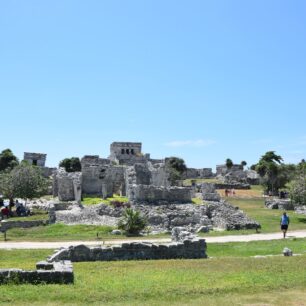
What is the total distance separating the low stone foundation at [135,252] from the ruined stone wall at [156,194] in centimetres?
1878

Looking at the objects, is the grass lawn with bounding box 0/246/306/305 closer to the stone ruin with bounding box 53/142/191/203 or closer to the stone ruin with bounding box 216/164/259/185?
the stone ruin with bounding box 53/142/191/203

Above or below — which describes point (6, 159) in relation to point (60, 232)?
above

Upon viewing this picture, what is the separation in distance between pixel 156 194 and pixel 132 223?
8414mm

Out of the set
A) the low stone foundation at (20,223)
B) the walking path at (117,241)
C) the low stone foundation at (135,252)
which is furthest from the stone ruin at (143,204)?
the low stone foundation at (135,252)

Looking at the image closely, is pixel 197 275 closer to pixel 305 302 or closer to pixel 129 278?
pixel 129 278

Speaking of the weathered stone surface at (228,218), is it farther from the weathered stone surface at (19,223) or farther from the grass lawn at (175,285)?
the grass lawn at (175,285)

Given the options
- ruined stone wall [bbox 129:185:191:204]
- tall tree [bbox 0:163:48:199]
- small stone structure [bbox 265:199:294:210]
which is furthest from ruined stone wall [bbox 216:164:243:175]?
ruined stone wall [bbox 129:185:191:204]

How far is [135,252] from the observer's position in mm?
20312

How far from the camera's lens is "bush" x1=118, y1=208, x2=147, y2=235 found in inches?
1270

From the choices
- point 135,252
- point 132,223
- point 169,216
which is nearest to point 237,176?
point 169,216

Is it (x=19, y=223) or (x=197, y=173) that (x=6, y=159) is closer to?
(x=197, y=173)

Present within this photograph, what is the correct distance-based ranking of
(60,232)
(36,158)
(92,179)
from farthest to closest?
(36,158) → (92,179) → (60,232)

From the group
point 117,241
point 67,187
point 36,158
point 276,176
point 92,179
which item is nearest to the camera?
point 117,241

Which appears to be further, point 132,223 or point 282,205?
point 282,205
